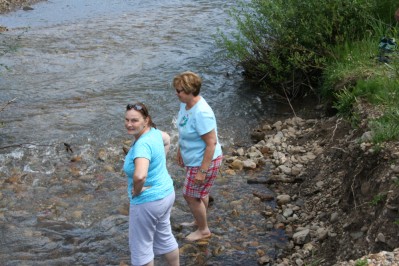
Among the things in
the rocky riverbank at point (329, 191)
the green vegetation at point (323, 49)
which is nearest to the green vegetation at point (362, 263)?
the rocky riverbank at point (329, 191)

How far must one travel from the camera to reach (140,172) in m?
4.67

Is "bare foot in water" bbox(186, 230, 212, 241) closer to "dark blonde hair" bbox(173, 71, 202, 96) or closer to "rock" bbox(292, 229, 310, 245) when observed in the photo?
"rock" bbox(292, 229, 310, 245)

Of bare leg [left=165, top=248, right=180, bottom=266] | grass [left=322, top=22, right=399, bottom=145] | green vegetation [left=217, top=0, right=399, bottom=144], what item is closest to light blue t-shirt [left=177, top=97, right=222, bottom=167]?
bare leg [left=165, top=248, right=180, bottom=266]

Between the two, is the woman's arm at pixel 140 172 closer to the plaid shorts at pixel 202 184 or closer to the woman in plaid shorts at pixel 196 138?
the woman in plaid shorts at pixel 196 138

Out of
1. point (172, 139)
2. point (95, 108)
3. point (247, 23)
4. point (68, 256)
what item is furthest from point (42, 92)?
point (68, 256)

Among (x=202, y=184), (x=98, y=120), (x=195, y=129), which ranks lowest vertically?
(x=98, y=120)

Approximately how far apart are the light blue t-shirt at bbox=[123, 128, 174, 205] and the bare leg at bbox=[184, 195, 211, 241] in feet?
3.94

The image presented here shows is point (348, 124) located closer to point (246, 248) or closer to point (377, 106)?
point (377, 106)

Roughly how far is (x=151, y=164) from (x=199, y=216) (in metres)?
1.63

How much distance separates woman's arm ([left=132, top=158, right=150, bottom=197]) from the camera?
4.67 m

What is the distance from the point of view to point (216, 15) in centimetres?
1602

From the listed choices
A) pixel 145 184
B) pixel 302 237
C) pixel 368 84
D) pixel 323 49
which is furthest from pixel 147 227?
pixel 323 49

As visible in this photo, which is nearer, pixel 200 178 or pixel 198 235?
pixel 200 178

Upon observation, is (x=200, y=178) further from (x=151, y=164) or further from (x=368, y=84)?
(x=368, y=84)
